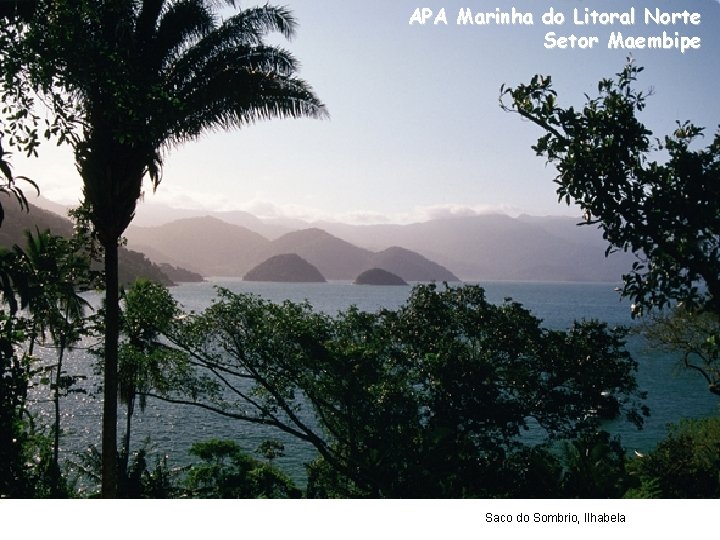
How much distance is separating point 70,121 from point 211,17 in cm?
373

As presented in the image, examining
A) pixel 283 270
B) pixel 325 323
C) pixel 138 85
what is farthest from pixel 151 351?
pixel 283 270

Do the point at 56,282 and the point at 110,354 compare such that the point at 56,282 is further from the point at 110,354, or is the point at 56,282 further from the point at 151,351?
the point at 110,354

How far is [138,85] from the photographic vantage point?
6.16m

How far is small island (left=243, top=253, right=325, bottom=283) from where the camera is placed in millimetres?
171000

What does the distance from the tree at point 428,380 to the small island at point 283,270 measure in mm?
158996

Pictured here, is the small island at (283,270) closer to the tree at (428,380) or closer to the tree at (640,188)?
the tree at (428,380)

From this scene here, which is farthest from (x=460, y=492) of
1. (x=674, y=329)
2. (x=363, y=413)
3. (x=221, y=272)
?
(x=221, y=272)

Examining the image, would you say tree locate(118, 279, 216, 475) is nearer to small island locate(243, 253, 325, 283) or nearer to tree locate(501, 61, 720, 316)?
tree locate(501, 61, 720, 316)

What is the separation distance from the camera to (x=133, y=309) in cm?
1161

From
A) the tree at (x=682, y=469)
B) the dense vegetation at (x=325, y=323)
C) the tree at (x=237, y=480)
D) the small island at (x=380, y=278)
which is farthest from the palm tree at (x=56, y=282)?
the small island at (x=380, y=278)

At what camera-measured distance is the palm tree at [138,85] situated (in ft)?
18.4

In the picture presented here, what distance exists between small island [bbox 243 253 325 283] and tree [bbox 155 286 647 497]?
159m

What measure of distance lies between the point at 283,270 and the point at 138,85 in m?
167
